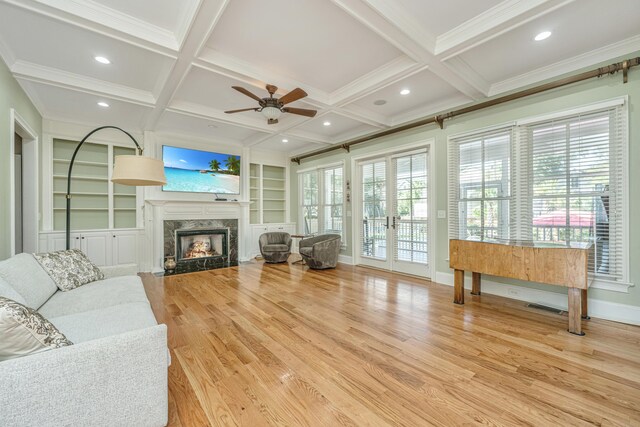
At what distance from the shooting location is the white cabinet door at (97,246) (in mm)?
4816

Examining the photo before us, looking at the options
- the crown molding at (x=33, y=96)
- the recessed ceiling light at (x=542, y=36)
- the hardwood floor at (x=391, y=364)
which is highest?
the recessed ceiling light at (x=542, y=36)

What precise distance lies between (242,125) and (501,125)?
13.4 ft

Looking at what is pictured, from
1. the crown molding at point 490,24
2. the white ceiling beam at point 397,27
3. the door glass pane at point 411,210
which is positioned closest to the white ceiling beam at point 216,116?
the door glass pane at point 411,210

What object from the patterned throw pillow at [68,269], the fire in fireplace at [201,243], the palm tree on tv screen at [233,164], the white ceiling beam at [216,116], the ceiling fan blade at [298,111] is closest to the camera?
the patterned throw pillow at [68,269]

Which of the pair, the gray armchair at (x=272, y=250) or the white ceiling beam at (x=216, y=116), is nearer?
the white ceiling beam at (x=216, y=116)

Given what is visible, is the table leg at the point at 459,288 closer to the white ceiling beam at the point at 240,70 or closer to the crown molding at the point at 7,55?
the white ceiling beam at the point at 240,70

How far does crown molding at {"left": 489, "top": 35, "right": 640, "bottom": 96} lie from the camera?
2.77m

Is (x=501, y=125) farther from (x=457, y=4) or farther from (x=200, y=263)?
(x=200, y=263)

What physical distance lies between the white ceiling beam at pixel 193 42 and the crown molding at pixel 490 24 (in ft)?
6.82

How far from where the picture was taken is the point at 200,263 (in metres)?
5.82

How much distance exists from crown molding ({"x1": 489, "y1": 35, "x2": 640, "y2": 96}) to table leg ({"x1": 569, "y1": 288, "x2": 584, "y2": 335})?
8.06ft

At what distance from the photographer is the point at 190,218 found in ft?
18.9

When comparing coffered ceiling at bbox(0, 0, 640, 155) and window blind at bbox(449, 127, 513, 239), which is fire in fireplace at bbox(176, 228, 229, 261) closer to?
coffered ceiling at bbox(0, 0, 640, 155)

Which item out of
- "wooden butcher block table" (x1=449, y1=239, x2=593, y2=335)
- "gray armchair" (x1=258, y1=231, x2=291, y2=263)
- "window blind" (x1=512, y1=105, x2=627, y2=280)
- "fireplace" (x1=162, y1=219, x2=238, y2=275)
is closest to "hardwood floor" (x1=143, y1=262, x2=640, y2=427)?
"wooden butcher block table" (x1=449, y1=239, x2=593, y2=335)
